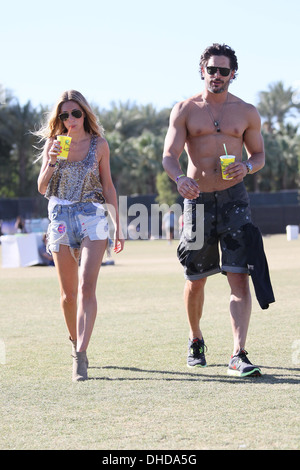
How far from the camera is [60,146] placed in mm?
5902

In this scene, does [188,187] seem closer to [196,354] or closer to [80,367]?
[196,354]

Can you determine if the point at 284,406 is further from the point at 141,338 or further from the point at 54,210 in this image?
the point at 141,338

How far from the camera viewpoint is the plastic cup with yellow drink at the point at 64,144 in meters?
5.88

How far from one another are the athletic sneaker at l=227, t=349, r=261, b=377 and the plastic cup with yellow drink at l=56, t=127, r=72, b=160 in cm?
194

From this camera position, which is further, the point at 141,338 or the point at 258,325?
the point at 258,325

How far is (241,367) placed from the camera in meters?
5.82

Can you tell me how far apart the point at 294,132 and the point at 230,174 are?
202ft

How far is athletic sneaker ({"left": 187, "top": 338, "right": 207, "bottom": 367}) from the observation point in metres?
6.30

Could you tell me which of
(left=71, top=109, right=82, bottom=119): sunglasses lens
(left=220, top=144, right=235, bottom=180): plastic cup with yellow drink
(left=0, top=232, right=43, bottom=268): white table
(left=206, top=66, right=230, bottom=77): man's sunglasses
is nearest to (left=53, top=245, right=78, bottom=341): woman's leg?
(left=71, top=109, right=82, bottom=119): sunglasses lens

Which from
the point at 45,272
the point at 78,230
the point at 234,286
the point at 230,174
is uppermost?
the point at 230,174

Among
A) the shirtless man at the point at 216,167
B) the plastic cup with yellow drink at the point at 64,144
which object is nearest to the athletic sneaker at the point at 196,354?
the shirtless man at the point at 216,167

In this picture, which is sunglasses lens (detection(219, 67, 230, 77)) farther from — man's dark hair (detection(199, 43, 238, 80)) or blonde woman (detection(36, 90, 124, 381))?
blonde woman (detection(36, 90, 124, 381))

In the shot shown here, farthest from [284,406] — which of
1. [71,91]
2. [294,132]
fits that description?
[294,132]

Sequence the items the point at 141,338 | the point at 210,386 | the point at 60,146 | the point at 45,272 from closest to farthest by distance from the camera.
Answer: the point at 210,386
the point at 60,146
the point at 141,338
the point at 45,272
